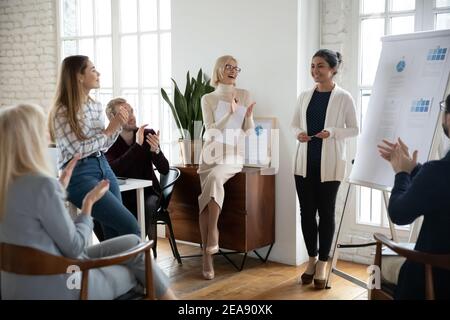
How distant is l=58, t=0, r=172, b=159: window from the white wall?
861 millimetres

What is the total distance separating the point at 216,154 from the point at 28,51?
378 cm

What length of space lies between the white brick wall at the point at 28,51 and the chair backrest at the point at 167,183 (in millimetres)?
2899

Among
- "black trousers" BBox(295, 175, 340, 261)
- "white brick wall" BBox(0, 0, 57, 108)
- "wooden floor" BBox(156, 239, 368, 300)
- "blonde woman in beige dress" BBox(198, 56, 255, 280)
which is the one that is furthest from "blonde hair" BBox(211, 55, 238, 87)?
"white brick wall" BBox(0, 0, 57, 108)

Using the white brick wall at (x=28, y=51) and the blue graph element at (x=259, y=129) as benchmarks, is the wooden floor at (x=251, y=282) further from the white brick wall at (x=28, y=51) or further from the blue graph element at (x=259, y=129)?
the white brick wall at (x=28, y=51)

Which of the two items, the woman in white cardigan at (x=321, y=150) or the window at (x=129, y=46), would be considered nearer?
the woman in white cardigan at (x=321, y=150)

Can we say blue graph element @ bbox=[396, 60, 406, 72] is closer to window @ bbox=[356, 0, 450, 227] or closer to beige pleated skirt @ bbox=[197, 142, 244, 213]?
window @ bbox=[356, 0, 450, 227]

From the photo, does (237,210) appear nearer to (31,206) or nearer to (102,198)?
(102,198)

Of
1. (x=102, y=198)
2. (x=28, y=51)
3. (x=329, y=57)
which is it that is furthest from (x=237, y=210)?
(x=28, y=51)

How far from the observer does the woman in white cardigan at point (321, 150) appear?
379cm

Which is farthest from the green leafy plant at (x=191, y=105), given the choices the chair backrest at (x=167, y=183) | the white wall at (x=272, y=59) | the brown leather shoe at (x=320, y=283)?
the brown leather shoe at (x=320, y=283)

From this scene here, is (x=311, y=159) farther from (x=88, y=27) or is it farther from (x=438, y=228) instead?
(x=88, y=27)

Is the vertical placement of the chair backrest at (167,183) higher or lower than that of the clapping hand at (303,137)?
lower

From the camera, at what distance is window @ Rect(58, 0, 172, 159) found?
5547 millimetres

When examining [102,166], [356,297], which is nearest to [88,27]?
[102,166]
